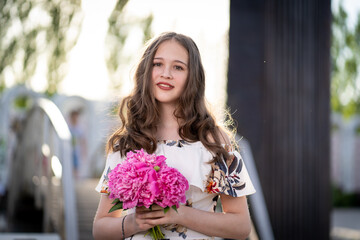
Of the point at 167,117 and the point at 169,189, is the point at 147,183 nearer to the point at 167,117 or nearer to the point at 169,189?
the point at 169,189

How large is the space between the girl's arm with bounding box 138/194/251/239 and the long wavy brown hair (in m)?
0.21

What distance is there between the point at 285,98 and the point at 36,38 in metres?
4.27

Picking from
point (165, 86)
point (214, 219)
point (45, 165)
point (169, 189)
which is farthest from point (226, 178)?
point (45, 165)

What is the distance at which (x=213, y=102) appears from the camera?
2.43 meters

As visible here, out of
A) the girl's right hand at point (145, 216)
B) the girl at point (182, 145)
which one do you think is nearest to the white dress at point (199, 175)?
the girl at point (182, 145)

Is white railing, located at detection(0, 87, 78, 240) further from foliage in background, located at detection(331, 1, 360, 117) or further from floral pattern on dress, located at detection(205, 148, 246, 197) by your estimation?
foliage in background, located at detection(331, 1, 360, 117)

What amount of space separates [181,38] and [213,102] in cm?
38

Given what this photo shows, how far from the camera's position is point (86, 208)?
830cm

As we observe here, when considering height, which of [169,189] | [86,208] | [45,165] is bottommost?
[86,208]

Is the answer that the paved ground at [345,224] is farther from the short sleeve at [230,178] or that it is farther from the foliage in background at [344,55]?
the short sleeve at [230,178]

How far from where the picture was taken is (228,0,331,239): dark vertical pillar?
627cm

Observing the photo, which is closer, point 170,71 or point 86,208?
point 170,71

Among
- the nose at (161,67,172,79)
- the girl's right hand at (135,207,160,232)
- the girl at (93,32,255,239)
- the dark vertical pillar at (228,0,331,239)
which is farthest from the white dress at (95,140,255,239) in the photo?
the dark vertical pillar at (228,0,331,239)

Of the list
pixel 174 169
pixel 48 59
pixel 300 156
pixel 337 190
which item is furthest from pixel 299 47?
pixel 337 190
